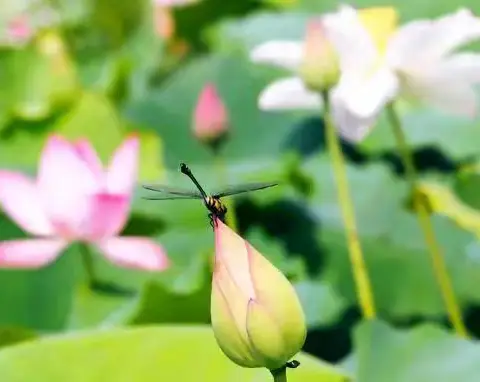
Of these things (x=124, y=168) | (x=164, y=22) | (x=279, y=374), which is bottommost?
(x=279, y=374)

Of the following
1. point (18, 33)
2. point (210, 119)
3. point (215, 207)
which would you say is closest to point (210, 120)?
point (210, 119)

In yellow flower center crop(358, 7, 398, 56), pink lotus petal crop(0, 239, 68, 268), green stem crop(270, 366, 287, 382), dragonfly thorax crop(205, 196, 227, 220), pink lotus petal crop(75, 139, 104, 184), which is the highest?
yellow flower center crop(358, 7, 398, 56)

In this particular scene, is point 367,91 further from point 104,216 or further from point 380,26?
point 104,216

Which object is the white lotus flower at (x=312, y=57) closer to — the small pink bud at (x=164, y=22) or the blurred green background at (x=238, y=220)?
the blurred green background at (x=238, y=220)

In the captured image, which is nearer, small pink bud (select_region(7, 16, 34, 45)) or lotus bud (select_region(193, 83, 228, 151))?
lotus bud (select_region(193, 83, 228, 151))

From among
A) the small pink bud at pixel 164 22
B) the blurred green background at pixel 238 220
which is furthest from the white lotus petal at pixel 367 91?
the small pink bud at pixel 164 22

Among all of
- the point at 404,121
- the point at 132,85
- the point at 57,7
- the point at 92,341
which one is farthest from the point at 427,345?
the point at 57,7

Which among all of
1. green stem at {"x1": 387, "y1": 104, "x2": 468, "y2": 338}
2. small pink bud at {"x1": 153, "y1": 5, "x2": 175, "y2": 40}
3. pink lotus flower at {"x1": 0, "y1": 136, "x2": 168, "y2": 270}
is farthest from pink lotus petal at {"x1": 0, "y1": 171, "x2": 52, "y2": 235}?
small pink bud at {"x1": 153, "y1": 5, "x2": 175, "y2": 40}

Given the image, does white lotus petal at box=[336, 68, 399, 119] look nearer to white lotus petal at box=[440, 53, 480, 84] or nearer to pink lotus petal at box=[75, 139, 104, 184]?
white lotus petal at box=[440, 53, 480, 84]

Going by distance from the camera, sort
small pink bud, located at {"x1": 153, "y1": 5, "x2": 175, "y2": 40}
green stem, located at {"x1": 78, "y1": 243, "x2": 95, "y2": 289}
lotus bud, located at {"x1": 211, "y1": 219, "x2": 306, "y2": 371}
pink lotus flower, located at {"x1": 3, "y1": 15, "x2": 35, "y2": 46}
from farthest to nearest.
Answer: pink lotus flower, located at {"x1": 3, "y1": 15, "x2": 35, "y2": 46} → small pink bud, located at {"x1": 153, "y1": 5, "x2": 175, "y2": 40} → green stem, located at {"x1": 78, "y1": 243, "x2": 95, "y2": 289} → lotus bud, located at {"x1": 211, "y1": 219, "x2": 306, "y2": 371}
